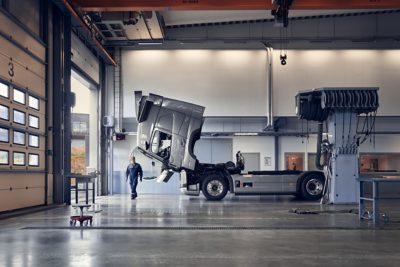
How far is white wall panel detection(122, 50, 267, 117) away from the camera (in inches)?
806

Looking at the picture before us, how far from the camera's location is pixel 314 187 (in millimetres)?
15969

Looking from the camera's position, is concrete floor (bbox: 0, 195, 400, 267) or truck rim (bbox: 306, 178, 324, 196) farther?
truck rim (bbox: 306, 178, 324, 196)

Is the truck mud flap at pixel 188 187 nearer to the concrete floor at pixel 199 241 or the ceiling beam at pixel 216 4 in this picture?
the ceiling beam at pixel 216 4

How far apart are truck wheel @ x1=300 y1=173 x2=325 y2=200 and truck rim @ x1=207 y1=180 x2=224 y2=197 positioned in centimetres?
278

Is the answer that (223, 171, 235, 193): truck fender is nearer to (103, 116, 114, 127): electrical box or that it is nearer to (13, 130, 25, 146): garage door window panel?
(103, 116, 114, 127): electrical box

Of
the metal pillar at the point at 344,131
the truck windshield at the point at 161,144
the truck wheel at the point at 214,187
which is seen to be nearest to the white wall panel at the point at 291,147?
the truck wheel at the point at 214,187

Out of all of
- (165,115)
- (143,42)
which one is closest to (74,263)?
(165,115)

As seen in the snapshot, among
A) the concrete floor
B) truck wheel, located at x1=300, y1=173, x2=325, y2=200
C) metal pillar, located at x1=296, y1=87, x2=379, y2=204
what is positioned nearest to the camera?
the concrete floor

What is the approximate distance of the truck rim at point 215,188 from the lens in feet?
51.7

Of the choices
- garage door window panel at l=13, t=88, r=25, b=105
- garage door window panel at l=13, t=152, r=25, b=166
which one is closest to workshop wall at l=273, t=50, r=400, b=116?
garage door window panel at l=13, t=88, r=25, b=105

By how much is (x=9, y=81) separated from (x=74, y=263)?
637 cm

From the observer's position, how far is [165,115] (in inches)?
589

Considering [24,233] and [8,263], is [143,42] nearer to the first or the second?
[24,233]

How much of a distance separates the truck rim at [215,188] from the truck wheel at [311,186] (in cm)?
278
